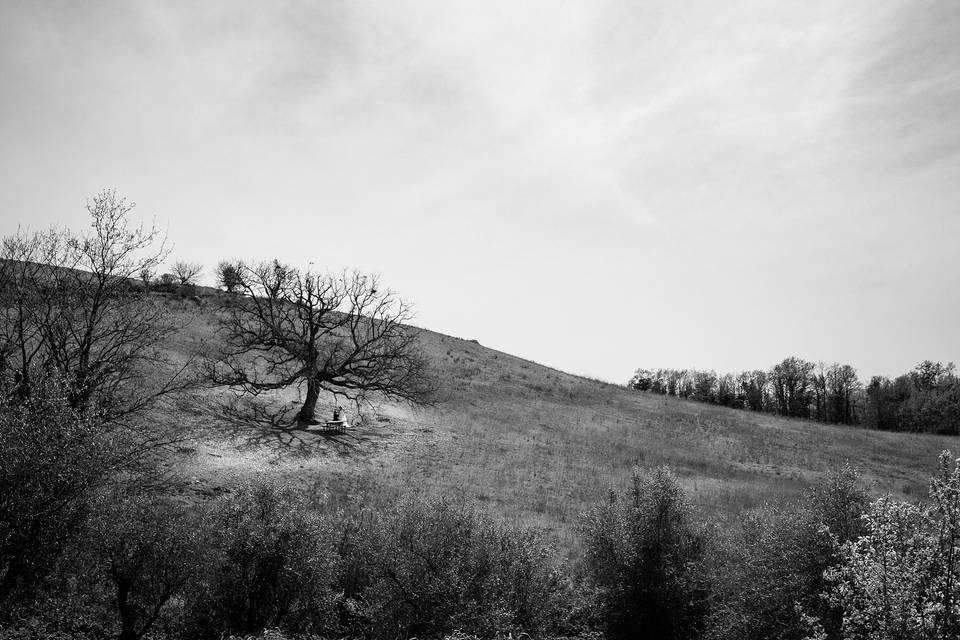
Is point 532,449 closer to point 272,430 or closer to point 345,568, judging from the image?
point 272,430

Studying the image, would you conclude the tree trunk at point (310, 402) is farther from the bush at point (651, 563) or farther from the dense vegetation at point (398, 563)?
the bush at point (651, 563)

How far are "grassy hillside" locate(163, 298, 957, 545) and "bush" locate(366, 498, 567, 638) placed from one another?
7120mm

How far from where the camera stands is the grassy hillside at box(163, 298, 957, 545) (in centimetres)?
2455

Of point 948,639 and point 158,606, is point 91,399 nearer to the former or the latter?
point 158,606

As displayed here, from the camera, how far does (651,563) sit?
15.3m

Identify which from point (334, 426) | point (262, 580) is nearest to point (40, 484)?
point (262, 580)

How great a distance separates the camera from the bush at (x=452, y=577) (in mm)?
11781

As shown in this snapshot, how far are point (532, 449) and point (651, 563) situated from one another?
19199 millimetres

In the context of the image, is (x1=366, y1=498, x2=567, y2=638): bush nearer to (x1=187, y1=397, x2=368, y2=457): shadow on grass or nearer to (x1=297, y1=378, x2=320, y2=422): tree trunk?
(x1=187, y1=397, x2=368, y2=457): shadow on grass

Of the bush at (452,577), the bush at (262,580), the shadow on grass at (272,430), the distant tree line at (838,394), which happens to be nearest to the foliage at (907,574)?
the bush at (452,577)

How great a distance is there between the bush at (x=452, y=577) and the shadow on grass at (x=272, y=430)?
15.0 m

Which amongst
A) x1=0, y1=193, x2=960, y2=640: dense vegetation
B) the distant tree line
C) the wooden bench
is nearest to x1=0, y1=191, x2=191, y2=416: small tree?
x1=0, y1=193, x2=960, y2=640: dense vegetation

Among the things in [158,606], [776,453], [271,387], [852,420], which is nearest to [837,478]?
[158,606]

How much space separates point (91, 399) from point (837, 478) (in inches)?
893
